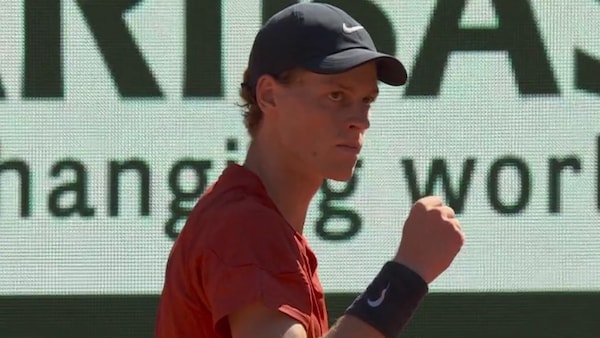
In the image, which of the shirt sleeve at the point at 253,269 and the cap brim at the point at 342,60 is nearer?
the shirt sleeve at the point at 253,269

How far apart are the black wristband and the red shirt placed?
88 mm

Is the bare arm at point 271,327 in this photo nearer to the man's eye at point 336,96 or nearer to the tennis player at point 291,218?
the tennis player at point 291,218

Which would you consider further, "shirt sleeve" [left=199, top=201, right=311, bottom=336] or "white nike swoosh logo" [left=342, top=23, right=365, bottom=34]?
"white nike swoosh logo" [left=342, top=23, right=365, bottom=34]

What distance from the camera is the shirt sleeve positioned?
1885mm

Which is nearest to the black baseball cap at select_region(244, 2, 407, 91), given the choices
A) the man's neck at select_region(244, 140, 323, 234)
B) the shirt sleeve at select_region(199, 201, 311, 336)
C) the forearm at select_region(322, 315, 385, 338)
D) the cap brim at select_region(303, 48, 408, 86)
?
the cap brim at select_region(303, 48, 408, 86)

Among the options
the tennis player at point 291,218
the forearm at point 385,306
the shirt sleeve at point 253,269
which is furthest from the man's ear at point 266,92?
the forearm at point 385,306

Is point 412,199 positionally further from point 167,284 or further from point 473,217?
point 167,284

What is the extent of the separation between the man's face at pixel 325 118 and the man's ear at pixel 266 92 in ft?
0.05

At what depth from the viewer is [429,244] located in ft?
6.46

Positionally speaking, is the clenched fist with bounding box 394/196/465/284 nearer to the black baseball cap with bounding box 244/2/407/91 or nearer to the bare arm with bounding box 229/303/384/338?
the bare arm with bounding box 229/303/384/338

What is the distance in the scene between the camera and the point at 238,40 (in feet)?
13.8

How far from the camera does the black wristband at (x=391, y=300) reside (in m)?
1.92

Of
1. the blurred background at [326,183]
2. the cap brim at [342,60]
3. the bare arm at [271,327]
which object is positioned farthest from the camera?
the blurred background at [326,183]

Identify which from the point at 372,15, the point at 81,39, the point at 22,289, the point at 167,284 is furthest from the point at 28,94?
the point at 167,284
